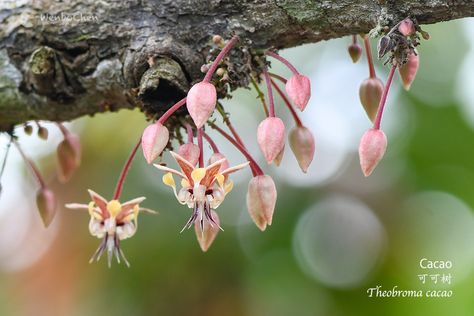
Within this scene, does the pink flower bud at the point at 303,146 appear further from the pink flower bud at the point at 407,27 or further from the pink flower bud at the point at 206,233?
the pink flower bud at the point at 407,27

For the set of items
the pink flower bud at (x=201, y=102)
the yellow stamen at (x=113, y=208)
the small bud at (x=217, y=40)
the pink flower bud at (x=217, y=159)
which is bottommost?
the yellow stamen at (x=113, y=208)

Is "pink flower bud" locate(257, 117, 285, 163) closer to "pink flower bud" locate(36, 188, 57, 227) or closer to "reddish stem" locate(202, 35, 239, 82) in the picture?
"reddish stem" locate(202, 35, 239, 82)

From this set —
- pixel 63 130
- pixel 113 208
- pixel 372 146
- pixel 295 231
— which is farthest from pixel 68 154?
pixel 295 231

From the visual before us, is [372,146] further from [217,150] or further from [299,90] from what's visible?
[217,150]

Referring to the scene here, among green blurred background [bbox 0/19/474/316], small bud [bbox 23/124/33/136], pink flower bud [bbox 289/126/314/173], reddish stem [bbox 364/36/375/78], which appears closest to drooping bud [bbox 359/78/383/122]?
reddish stem [bbox 364/36/375/78]

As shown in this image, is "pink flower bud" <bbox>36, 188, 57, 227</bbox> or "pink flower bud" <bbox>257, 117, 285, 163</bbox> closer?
"pink flower bud" <bbox>257, 117, 285, 163</bbox>

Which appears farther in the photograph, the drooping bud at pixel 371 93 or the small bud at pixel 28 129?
the small bud at pixel 28 129

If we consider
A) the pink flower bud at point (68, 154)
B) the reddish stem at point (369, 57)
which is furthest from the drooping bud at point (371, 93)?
the pink flower bud at point (68, 154)

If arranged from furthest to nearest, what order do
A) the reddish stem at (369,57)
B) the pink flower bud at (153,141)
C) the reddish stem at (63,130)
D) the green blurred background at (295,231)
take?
the green blurred background at (295,231), the reddish stem at (63,130), the reddish stem at (369,57), the pink flower bud at (153,141)

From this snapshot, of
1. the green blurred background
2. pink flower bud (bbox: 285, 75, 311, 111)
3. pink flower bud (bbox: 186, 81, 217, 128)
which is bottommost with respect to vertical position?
pink flower bud (bbox: 186, 81, 217, 128)
